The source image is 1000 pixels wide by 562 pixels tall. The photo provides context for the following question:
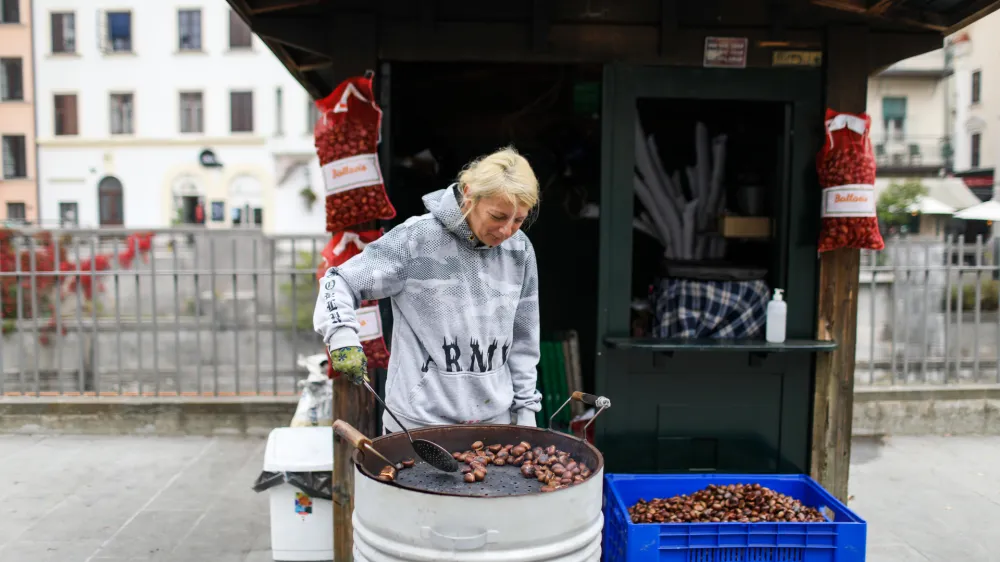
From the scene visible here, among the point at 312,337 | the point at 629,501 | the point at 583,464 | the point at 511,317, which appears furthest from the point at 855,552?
the point at 312,337

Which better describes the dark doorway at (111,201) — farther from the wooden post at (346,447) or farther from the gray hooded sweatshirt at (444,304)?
the gray hooded sweatshirt at (444,304)

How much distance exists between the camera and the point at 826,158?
143 inches

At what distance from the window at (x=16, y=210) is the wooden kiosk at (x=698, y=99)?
120ft

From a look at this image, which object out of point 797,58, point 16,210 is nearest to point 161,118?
point 16,210

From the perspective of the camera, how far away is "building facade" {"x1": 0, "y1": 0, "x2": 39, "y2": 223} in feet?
110

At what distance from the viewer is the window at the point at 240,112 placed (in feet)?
111

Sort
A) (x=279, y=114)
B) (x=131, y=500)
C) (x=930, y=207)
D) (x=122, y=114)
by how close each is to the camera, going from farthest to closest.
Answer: (x=122, y=114) < (x=279, y=114) < (x=930, y=207) < (x=131, y=500)

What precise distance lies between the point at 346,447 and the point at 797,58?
116 inches

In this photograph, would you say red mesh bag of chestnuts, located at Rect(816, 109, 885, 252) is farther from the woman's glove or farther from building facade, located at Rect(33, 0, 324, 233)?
building facade, located at Rect(33, 0, 324, 233)

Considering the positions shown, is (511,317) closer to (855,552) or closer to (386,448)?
(386,448)

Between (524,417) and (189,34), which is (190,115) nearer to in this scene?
(189,34)

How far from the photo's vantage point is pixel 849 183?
3.58 meters

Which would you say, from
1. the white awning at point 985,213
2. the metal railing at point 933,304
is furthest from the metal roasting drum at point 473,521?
the white awning at point 985,213

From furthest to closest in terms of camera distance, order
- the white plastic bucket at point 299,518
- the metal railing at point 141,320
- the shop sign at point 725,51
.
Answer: the metal railing at point 141,320
the white plastic bucket at point 299,518
the shop sign at point 725,51
